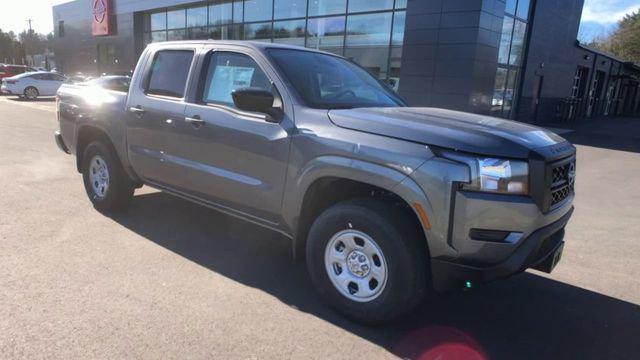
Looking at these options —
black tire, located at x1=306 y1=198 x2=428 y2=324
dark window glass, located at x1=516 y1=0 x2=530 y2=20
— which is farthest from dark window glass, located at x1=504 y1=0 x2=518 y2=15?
black tire, located at x1=306 y1=198 x2=428 y2=324

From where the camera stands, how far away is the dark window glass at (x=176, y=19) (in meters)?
26.8

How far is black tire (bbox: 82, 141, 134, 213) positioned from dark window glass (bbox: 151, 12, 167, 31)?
1022 inches

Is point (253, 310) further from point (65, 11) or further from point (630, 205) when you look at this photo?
point (65, 11)

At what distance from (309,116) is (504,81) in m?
16.8

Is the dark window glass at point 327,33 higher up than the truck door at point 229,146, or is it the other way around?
the dark window glass at point 327,33

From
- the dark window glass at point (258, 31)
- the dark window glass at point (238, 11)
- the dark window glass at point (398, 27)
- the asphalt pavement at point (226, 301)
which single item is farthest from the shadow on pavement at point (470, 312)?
the dark window glass at point (238, 11)

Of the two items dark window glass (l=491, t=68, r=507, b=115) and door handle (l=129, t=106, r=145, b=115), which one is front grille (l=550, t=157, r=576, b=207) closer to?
door handle (l=129, t=106, r=145, b=115)

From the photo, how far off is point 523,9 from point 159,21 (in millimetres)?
21345

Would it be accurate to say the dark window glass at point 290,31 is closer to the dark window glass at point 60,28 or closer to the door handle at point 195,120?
the door handle at point 195,120

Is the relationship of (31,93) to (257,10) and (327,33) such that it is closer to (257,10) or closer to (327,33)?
(257,10)

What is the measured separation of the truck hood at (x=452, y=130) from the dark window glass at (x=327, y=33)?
15879 millimetres

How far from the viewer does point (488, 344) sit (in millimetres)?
3135

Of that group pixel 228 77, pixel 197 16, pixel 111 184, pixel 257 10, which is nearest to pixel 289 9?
pixel 257 10

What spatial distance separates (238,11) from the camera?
75.0 feet
